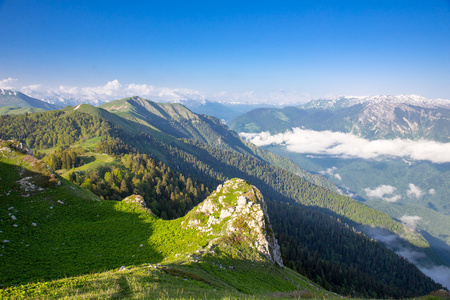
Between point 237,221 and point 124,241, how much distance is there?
20.6 meters

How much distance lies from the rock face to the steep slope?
0.19 meters

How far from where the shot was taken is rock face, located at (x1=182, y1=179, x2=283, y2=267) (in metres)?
36.9

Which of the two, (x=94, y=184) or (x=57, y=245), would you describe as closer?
(x=57, y=245)

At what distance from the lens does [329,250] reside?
162 meters

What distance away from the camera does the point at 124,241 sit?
3216cm

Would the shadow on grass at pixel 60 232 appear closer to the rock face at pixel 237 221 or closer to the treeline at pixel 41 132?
the rock face at pixel 237 221

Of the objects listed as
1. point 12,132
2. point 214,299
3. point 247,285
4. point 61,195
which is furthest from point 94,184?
point 12,132

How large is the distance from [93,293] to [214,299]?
765 cm

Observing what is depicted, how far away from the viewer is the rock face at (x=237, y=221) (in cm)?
3691

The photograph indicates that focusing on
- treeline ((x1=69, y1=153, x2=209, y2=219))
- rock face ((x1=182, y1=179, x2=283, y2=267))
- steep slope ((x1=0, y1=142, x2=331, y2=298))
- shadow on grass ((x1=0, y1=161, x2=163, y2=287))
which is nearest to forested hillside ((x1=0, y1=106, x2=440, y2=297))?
treeline ((x1=69, y1=153, x2=209, y2=219))

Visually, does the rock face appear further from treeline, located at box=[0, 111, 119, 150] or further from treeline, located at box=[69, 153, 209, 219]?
treeline, located at box=[0, 111, 119, 150]

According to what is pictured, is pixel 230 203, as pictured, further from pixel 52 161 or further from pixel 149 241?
pixel 52 161

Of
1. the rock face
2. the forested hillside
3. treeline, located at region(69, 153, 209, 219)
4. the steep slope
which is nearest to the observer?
the steep slope

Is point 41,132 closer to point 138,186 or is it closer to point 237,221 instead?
point 138,186
